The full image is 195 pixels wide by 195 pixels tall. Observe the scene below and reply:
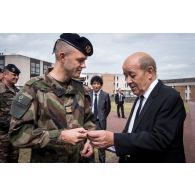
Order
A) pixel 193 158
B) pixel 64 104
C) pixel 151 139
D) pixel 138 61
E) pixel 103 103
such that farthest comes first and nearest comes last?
pixel 103 103 → pixel 193 158 → pixel 64 104 → pixel 138 61 → pixel 151 139

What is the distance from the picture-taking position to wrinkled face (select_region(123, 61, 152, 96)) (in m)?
1.77

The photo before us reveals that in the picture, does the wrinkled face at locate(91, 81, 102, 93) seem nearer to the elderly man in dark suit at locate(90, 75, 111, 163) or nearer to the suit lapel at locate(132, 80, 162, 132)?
the elderly man in dark suit at locate(90, 75, 111, 163)

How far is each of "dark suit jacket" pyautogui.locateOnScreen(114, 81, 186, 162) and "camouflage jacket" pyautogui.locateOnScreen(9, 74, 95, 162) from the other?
34 cm

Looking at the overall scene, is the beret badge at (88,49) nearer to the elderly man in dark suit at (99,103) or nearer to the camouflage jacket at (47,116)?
the camouflage jacket at (47,116)

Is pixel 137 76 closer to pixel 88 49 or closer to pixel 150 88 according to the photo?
pixel 150 88

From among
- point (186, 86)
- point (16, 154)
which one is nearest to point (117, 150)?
point (186, 86)

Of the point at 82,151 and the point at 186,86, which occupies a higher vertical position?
the point at 186,86

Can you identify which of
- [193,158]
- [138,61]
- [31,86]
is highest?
[138,61]

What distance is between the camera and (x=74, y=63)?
192cm

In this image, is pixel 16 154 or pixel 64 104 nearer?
pixel 64 104

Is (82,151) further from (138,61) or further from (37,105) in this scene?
(138,61)

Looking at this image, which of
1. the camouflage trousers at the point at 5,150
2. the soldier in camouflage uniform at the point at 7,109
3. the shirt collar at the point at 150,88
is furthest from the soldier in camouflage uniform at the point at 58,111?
the camouflage trousers at the point at 5,150

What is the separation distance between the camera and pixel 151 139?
164 centimetres

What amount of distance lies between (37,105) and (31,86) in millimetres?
124
